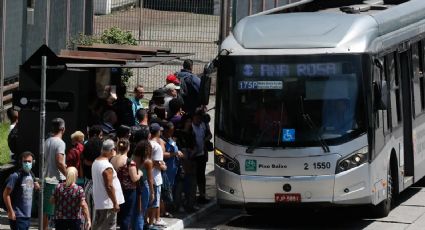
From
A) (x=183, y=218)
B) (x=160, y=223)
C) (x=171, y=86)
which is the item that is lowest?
(x=183, y=218)

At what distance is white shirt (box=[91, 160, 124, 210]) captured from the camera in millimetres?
15355

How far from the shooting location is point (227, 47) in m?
18.6

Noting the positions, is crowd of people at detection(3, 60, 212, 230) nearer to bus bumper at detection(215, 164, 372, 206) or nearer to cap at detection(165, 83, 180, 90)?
cap at detection(165, 83, 180, 90)

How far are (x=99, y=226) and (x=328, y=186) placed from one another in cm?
395

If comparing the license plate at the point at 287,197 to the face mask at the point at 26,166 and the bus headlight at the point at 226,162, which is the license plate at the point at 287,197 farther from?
the face mask at the point at 26,166

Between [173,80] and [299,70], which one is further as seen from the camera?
[173,80]

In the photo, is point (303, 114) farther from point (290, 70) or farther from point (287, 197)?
point (287, 197)

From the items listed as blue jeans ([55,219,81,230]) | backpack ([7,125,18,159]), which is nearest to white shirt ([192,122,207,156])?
backpack ([7,125,18,159])

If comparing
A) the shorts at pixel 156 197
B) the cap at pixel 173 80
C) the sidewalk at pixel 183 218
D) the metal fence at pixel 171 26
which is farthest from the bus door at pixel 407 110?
the metal fence at pixel 171 26

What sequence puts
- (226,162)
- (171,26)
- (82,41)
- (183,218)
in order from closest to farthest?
1. (226,162)
2. (183,218)
3. (82,41)
4. (171,26)

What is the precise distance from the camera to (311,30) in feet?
60.7

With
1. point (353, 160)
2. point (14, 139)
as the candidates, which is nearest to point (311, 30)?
point (353, 160)

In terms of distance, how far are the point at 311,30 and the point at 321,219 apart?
11.0 ft

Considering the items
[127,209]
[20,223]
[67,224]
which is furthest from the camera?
[127,209]
